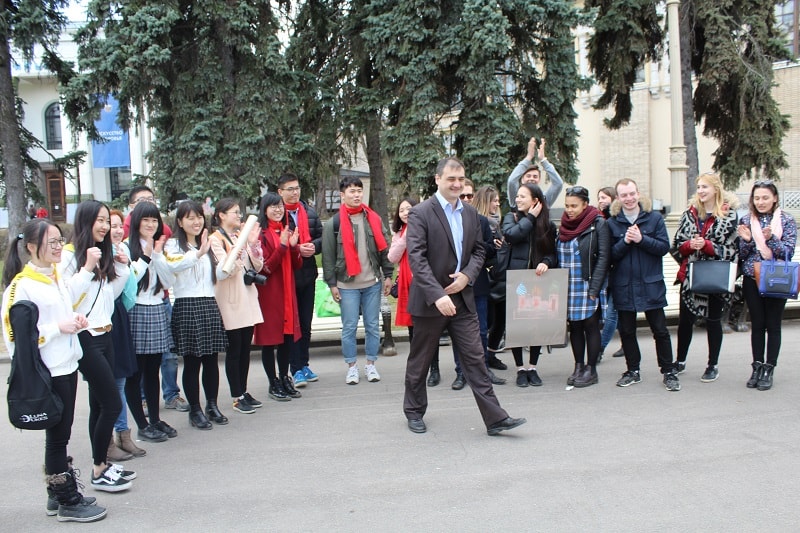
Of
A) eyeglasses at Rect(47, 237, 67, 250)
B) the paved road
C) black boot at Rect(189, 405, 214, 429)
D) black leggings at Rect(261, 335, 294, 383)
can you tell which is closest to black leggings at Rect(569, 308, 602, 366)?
the paved road

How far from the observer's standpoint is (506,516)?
3.77 metres

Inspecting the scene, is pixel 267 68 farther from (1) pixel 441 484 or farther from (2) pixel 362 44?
(1) pixel 441 484

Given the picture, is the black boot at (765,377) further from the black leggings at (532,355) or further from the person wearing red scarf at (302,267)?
the person wearing red scarf at (302,267)

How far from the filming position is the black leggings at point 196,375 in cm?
552

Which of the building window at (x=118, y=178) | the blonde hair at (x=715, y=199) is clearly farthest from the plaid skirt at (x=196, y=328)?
the building window at (x=118, y=178)

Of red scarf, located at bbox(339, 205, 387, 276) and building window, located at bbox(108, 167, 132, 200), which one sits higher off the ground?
building window, located at bbox(108, 167, 132, 200)

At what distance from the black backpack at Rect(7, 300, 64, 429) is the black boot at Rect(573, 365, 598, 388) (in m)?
4.61

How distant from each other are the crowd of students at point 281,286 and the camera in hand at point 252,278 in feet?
0.05

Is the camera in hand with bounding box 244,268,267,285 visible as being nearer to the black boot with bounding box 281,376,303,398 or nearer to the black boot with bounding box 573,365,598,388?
the black boot with bounding box 281,376,303,398

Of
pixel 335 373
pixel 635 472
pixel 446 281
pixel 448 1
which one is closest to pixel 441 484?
pixel 635 472

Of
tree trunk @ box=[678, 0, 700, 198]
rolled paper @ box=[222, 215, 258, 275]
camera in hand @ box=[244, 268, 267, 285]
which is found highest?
tree trunk @ box=[678, 0, 700, 198]

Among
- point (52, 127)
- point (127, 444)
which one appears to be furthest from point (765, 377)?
point (52, 127)

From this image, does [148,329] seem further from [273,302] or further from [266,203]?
[266,203]

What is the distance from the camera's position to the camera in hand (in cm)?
586
